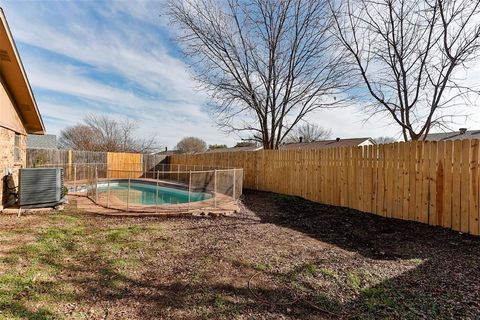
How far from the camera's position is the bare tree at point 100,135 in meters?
29.2

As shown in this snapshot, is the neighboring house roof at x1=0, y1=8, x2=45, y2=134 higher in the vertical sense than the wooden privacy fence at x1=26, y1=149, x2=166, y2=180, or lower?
higher

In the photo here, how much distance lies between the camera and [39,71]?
38.5 ft

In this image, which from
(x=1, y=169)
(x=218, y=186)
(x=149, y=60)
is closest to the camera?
(x=1, y=169)

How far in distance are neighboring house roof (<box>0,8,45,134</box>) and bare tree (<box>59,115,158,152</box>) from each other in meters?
21.9

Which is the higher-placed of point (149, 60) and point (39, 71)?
point (149, 60)

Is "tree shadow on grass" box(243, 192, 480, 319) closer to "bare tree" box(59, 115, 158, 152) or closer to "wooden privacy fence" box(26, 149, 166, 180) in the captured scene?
"wooden privacy fence" box(26, 149, 166, 180)

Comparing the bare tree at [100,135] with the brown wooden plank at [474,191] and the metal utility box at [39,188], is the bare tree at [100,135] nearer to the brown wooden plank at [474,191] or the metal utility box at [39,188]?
the metal utility box at [39,188]

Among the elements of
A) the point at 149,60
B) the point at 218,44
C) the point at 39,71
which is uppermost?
the point at 218,44

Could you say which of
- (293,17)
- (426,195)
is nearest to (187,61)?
(293,17)

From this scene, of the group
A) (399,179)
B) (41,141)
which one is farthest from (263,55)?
(41,141)

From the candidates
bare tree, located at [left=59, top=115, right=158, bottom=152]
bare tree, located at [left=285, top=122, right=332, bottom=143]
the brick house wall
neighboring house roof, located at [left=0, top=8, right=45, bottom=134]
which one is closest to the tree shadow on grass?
the brick house wall

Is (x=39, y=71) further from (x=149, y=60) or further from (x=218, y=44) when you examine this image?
(x=218, y=44)

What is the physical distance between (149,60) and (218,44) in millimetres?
3774

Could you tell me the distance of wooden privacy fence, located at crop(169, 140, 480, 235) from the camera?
193 inches
